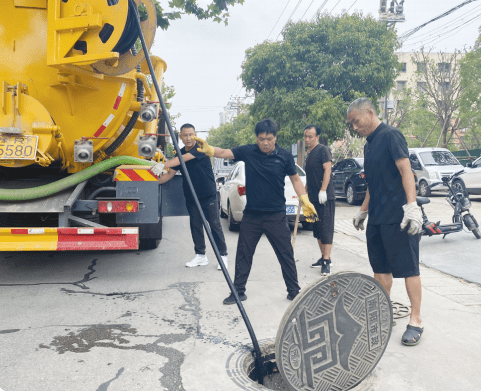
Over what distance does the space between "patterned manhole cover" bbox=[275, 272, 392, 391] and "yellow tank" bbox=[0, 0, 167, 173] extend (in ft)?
9.65

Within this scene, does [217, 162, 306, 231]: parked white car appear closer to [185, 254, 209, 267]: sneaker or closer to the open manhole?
[185, 254, 209, 267]: sneaker

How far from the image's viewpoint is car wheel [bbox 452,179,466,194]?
7.86m

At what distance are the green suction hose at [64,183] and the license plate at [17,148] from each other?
43 cm

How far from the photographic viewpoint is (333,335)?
2.62 meters

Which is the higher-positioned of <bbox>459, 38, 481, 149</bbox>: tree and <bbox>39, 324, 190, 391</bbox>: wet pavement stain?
<bbox>459, 38, 481, 149</bbox>: tree

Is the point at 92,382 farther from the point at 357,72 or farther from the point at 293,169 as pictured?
the point at 357,72

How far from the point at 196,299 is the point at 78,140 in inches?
87.3

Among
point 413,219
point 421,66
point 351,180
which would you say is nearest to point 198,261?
point 413,219

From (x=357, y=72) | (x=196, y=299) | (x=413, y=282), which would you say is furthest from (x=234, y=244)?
(x=357, y=72)

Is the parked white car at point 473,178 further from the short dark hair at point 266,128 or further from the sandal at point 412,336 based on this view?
the sandal at point 412,336

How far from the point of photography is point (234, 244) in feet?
26.5

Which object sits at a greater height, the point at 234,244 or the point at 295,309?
the point at 295,309

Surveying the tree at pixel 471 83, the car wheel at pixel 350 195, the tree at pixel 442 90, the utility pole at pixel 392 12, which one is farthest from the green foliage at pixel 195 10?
the tree at pixel 442 90

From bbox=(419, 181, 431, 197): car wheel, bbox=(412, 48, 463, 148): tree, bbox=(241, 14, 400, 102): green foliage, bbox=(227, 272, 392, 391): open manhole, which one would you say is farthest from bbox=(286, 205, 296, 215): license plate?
bbox=(412, 48, 463, 148): tree
